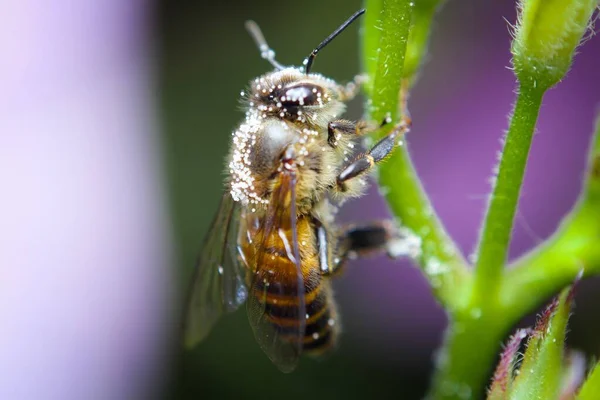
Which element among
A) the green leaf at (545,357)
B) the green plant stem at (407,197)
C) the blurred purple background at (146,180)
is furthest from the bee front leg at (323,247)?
the blurred purple background at (146,180)

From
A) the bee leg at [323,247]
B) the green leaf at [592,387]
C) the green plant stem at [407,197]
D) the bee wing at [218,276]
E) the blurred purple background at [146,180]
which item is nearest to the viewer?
the green leaf at [592,387]

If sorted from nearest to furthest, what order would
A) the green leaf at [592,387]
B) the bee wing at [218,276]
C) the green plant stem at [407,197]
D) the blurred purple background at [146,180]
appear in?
the green leaf at [592,387], the green plant stem at [407,197], the bee wing at [218,276], the blurred purple background at [146,180]

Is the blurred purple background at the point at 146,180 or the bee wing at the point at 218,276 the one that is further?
the blurred purple background at the point at 146,180

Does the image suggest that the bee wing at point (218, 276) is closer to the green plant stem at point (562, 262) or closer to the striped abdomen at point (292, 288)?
the striped abdomen at point (292, 288)

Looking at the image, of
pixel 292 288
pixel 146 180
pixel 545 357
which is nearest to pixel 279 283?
pixel 292 288

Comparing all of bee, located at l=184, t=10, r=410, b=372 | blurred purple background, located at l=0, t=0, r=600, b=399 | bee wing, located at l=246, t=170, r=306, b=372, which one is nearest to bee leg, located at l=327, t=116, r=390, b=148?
bee, located at l=184, t=10, r=410, b=372

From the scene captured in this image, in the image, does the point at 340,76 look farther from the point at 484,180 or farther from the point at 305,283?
the point at 305,283
